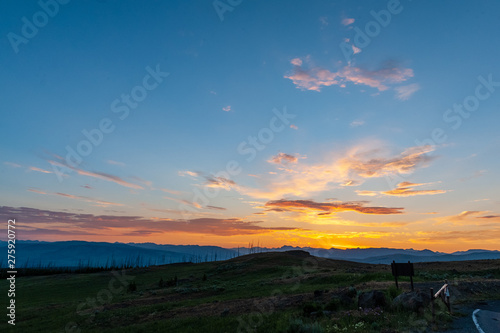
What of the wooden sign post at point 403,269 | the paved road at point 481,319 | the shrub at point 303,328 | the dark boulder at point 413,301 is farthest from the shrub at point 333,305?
the paved road at point 481,319

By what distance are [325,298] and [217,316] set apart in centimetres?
906

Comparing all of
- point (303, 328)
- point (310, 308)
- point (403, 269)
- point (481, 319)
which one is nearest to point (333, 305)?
point (310, 308)

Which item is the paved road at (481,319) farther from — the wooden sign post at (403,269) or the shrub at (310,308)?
the shrub at (310,308)

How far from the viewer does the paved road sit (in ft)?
50.7

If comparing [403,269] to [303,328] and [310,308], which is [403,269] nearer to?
[310,308]

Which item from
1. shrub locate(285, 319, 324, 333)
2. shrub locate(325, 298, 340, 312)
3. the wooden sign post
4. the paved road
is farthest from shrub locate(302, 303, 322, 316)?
the paved road

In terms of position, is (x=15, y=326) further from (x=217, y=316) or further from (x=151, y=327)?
(x=217, y=316)

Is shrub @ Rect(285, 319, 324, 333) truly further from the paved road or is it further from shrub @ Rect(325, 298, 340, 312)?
the paved road

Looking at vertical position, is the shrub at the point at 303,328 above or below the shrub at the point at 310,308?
above

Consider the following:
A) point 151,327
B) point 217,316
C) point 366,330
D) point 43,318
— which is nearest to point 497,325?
point 366,330

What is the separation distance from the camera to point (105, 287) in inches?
2345

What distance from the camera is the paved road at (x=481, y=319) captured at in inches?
608

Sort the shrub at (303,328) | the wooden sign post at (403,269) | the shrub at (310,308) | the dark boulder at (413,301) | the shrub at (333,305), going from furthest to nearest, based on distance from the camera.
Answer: the wooden sign post at (403,269) < the shrub at (333,305) < the shrub at (310,308) < the dark boulder at (413,301) < the shrub at (303,328)

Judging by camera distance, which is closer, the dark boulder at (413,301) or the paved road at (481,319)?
the paved road at (481,319)
